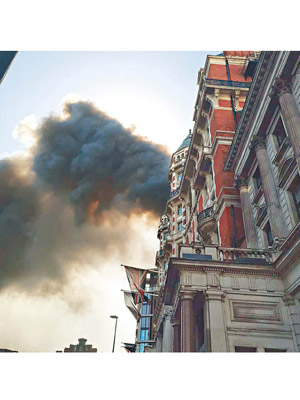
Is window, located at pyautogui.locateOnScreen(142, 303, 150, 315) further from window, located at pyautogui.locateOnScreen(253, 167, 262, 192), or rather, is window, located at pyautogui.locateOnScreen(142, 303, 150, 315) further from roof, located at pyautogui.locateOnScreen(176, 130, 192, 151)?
window, located at pyautogui.locateOnScreen(253, 167, 262, 192)

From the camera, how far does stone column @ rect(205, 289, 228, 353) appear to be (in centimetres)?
1095

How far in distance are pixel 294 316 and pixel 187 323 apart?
378 cm

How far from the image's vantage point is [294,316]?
458 inches

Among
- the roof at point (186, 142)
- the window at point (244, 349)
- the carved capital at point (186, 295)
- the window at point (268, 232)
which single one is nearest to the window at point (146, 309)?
the roof at point (186, 142)

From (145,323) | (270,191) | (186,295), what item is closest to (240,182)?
(270,191)

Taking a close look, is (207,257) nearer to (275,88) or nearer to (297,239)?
(297,239)

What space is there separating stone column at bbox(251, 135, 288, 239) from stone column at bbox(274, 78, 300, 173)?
115 inches

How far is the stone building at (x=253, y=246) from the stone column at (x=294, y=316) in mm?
33

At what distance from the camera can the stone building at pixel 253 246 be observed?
37.7 feet

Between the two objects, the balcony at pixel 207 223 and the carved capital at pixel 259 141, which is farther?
the balcony at pixel 207 223

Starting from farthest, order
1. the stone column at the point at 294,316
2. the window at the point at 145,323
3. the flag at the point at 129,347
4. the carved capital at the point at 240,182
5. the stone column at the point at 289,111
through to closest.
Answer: the window at the point at 145,323 → the flag at the point at 129,347 → the carved capital at the point at 240,182 → the stone column at the point at 289,111 → the stone column at the point at 294,316

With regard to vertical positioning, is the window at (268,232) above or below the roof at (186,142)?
below

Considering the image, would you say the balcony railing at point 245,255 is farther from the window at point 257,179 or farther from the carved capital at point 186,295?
the window at point 257,179
